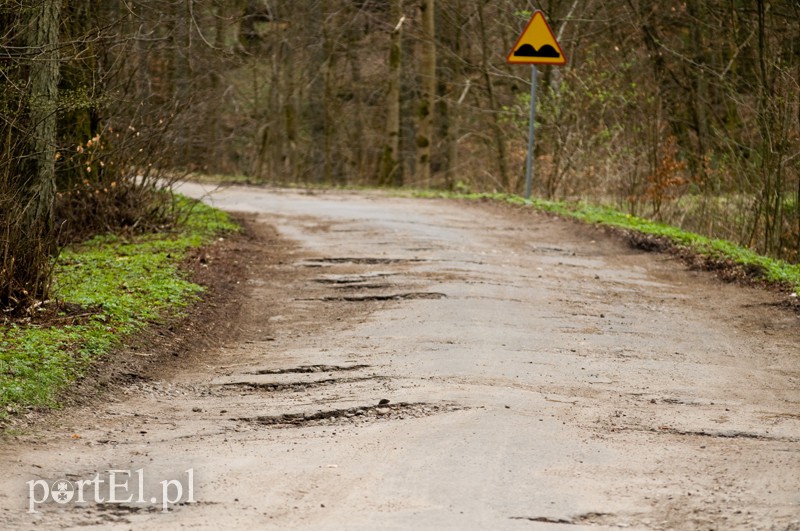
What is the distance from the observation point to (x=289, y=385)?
734 cm

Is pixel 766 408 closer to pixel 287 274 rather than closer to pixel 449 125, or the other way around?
pixel 287 274

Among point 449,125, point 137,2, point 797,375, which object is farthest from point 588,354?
point 449,125

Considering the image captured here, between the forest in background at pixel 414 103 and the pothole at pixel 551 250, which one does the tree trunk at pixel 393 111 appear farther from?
the pothole at pixel 551 250

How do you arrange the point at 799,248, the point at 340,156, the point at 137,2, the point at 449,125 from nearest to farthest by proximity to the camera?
the point at 137,2, the point at 799,248, the point at 449,125, the point at 340,156

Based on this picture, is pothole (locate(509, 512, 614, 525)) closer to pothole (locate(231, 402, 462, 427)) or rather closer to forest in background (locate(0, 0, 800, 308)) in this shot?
pothole (locate(231, 402, 462, 427))

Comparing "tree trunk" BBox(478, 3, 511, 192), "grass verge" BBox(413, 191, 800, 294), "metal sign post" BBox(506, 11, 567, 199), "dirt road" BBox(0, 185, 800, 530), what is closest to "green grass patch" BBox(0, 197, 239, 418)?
"dirt road" BBox(0, 185, 800, 530)

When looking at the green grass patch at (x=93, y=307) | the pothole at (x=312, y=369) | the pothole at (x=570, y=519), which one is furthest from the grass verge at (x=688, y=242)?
the pothole at (x=570, y=519)

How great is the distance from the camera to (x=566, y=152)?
20.8 m

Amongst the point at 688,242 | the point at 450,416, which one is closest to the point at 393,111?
the point at 688,242

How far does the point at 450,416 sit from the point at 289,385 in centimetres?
150

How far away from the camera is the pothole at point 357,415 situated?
6402 mm

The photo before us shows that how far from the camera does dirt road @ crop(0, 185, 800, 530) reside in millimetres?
4805

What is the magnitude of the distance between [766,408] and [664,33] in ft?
59.5

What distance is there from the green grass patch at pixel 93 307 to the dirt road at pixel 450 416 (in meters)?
0.43
